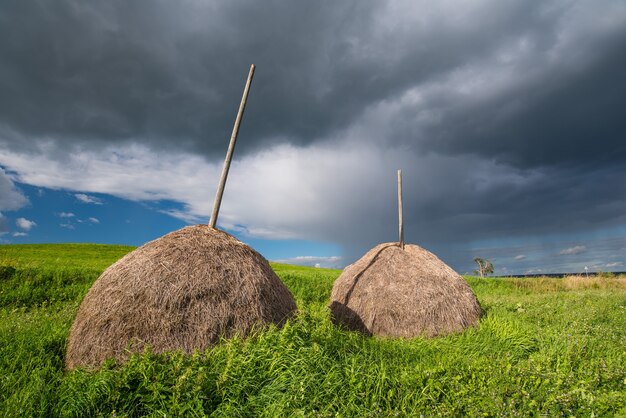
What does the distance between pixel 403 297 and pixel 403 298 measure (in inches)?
1.3

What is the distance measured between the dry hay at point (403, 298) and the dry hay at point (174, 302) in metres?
3.91

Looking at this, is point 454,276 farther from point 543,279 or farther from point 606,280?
point 606,280

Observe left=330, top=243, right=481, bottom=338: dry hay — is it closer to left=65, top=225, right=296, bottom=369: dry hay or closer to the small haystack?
the small haystack

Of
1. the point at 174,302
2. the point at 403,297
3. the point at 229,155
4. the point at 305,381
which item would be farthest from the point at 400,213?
the point at 174,302

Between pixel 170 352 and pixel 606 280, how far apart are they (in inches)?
1312

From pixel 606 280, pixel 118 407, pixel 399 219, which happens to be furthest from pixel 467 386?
pixel 606 280

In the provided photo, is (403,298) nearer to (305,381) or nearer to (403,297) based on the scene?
(403,297)

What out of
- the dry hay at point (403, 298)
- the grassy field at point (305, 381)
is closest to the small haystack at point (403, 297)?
the dry hay at point (403, 298)

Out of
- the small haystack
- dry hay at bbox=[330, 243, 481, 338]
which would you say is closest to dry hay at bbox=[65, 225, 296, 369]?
the small haystack

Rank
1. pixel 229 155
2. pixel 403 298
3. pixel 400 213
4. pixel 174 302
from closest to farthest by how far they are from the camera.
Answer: pixel 174 302 → pixel 229 155 → pixel 403 298 → pixel 400 213

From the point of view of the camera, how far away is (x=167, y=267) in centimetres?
641

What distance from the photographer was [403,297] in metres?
10.1

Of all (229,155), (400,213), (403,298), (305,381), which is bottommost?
(305,381)

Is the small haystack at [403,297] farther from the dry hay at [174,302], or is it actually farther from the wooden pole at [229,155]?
the wooden pole at [229,155]
